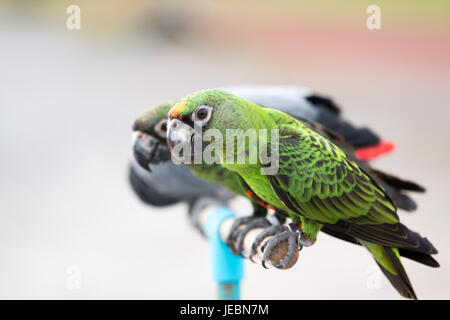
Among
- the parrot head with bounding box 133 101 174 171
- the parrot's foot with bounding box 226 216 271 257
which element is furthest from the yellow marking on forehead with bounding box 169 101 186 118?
the parrot's foot with bounding box 226 216 271 257

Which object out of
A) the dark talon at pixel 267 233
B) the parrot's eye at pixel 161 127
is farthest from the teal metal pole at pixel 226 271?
the parrot's eye at pixel 161 127

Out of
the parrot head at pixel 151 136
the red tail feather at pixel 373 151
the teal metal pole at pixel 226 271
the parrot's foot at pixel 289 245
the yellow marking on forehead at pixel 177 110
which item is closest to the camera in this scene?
the yellow marking on forehead at pixel 177 110

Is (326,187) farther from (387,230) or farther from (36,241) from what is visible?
(36,241)

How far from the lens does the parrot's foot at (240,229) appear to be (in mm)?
865

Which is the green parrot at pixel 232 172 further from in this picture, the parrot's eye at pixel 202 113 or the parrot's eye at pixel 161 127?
the parrot's eye at pixel 202 113

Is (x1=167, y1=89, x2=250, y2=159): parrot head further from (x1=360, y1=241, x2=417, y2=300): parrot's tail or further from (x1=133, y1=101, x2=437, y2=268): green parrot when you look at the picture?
(x1=360, y1=241, x2=417, y2=300): parrot's tail

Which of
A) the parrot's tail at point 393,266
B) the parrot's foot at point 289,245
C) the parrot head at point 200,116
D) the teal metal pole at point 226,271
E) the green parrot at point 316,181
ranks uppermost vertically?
the parrot head at point 200,116

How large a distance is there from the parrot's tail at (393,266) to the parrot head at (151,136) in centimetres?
36

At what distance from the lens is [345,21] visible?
3.50 m

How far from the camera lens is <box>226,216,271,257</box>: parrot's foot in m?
0.87

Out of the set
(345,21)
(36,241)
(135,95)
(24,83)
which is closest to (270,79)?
(345,21)

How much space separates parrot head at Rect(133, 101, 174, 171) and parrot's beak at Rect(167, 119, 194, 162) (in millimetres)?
189

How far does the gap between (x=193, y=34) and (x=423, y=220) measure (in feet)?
10.5

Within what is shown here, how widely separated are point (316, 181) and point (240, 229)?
0.88 ft
